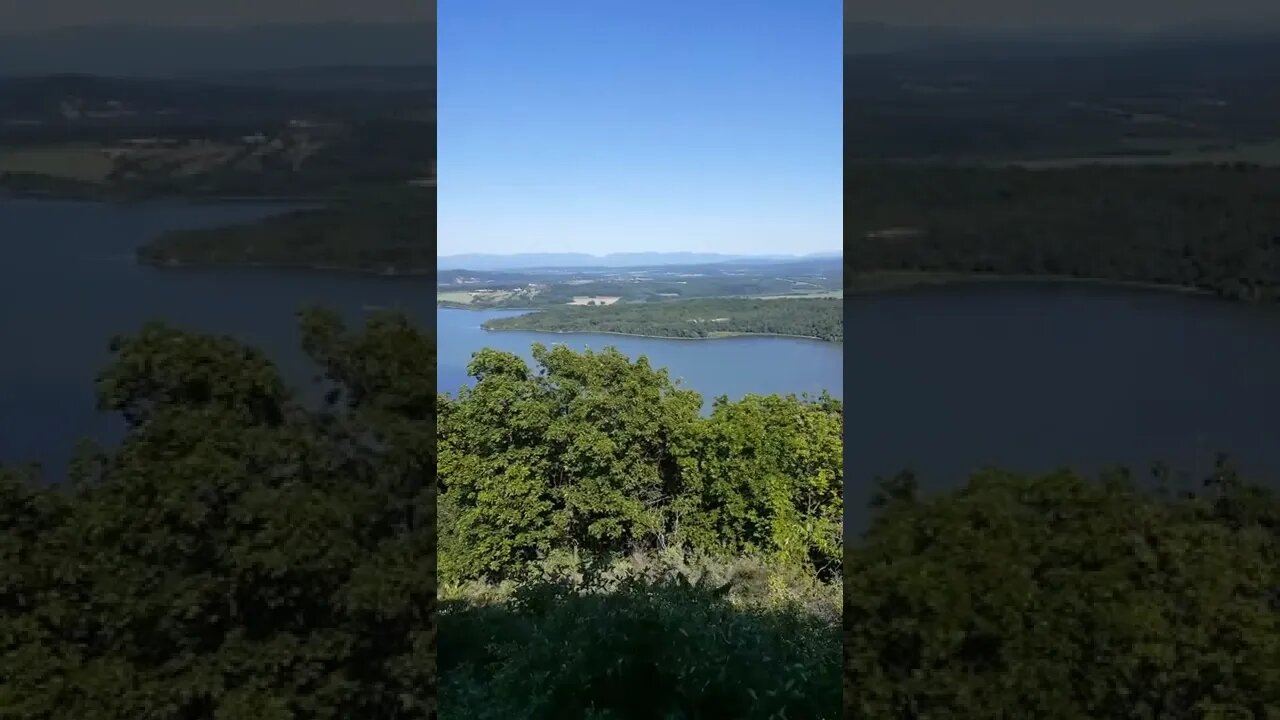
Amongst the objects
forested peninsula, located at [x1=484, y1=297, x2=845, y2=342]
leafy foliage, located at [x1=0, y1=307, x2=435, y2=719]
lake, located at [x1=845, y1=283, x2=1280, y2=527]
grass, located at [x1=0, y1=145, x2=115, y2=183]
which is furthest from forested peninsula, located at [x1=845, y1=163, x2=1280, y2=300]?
grass, located at [x1=0, y1=145, x2=115, y2=183]

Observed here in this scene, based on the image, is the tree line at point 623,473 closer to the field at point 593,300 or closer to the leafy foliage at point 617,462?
the leafy foliage at point 617,462

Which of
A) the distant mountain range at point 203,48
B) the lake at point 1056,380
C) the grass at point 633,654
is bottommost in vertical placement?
the grass at point 633,654

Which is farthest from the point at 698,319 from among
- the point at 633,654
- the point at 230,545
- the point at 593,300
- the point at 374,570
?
the point at 230,545

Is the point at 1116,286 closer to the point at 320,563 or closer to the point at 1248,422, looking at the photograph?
the point at 1248,422

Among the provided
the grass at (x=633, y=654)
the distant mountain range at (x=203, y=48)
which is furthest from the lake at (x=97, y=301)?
the grass at (x=633, y=654)

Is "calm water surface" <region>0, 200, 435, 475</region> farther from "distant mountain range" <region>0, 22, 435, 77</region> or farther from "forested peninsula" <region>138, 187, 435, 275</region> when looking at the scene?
"distant mountain range" <region>0, 22, 435, 77</region>

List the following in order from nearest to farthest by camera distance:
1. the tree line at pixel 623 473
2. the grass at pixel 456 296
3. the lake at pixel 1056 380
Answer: the lake at pixel 1056 380 → the tree line at pixel 623 473 → the grass at pixel 456 296
